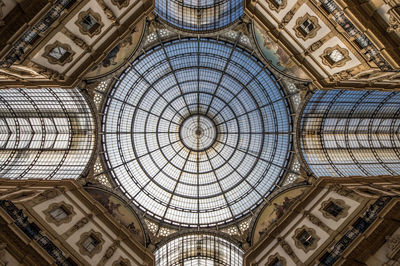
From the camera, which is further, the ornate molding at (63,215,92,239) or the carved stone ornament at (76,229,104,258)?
the carved stone ornament at (76,229,104,258)

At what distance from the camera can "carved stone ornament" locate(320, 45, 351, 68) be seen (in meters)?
15.3

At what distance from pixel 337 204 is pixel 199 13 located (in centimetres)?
1885

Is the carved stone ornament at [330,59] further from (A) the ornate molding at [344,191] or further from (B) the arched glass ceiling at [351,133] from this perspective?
(A) the ornate molding at [344,191]

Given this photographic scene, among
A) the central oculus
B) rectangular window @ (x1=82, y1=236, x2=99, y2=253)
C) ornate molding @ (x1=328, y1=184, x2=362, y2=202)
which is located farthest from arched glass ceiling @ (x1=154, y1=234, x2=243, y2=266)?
ornate molding @ (x1=328, y1=184, x2=362, y2=202)

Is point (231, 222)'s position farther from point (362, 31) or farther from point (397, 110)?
point (397, 110)

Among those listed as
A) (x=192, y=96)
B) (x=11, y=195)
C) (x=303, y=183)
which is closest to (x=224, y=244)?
(x=303, y=183)

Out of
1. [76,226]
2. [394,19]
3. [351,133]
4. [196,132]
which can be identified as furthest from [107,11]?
[351,133]

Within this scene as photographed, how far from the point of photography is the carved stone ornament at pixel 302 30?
1516cm

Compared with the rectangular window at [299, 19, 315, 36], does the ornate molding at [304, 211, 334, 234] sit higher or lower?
lower

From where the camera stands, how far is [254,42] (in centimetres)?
2220

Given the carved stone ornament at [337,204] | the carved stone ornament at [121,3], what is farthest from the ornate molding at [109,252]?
the carved stone ornament at [121,3]

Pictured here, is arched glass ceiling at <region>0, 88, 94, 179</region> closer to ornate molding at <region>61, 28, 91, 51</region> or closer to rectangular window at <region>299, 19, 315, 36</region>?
ornate molding at <region>61, 28, 91, 51</region>

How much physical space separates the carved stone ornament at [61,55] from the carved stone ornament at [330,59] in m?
16.0

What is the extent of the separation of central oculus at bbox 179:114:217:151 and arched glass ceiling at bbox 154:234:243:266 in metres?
9.73
